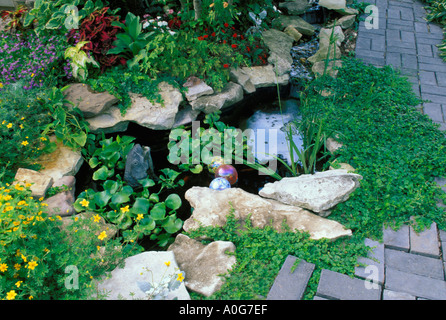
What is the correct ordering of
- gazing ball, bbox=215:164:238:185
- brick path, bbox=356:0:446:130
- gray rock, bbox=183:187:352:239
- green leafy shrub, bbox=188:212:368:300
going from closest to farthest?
green leafy shrub, bbox=188:212:368:300
gray rock, bbox=183:187:352:239
gazing ball, bbox=215:164:238:185
brick path, bbox=356:0:446:130

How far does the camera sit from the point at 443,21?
19.7 feet

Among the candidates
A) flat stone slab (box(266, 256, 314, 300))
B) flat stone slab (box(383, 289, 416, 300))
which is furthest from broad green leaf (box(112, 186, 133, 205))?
flat stone slab (box(383, 289, 416, 300))

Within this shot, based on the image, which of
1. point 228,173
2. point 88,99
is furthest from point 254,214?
point 88,99

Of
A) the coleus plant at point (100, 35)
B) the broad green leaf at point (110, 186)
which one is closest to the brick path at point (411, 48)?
the coleus plant at point (100, 35)

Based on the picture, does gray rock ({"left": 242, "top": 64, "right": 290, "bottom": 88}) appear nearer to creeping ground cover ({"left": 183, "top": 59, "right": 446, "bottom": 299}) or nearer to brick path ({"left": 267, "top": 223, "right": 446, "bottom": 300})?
creeping ground cover ({"left": 183, "top": 59, "right": 446, "bottom": 299})

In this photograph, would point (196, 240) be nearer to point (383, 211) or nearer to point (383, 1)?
point (383, 211)

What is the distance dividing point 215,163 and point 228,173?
22 centimetres

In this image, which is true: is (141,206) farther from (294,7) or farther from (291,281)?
(294,7)

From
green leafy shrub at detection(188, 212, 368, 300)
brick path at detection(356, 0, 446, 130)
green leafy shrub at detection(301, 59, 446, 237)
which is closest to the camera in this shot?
green leafy shrub at detection(188, 212, 368, 300)

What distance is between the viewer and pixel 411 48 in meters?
5.47

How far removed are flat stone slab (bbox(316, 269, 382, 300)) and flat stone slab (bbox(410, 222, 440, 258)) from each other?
558 mm

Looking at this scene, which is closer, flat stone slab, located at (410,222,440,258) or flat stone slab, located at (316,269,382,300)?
flat stone slab, located at (316,269,382,300)

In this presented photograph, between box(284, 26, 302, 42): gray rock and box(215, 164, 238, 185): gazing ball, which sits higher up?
box(284, 26, 302, 42): gray rock

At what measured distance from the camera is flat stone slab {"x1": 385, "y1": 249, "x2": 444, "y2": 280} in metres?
2.69
